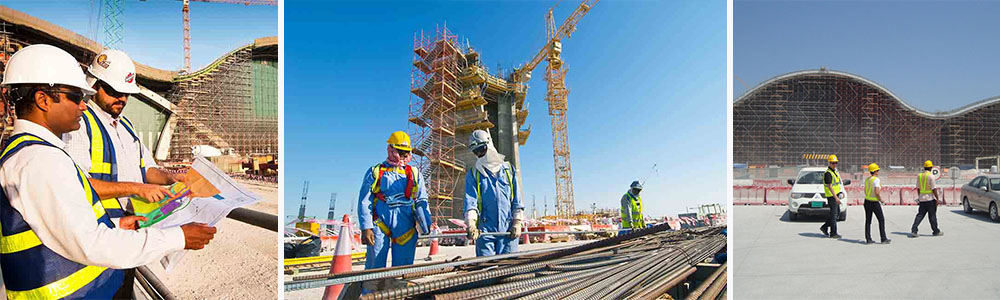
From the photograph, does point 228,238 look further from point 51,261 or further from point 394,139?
point 51,261

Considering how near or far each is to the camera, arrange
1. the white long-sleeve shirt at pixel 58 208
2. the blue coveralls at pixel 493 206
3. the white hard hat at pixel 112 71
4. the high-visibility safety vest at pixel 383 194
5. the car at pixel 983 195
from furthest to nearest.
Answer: the car at pixel 983 195 → the blue coveralls at pixel 493 206 → the high-visibility safety vest at pixel 383 194 → the white hard hat at pixel 112 71 → the white long-sleeve shirt at pixel 58 208

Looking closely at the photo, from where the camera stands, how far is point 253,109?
4918 mm

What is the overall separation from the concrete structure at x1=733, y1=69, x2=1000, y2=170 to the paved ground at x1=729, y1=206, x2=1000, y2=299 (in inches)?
1103

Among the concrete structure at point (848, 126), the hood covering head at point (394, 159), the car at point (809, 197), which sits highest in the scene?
the concrete structure at point (848, 126)

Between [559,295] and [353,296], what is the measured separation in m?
0.75

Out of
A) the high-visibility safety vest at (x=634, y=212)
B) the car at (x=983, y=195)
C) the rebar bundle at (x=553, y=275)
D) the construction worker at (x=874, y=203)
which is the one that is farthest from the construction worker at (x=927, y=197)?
the rebar bundle at (x=553, y=275)

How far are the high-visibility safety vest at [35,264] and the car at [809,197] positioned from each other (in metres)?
7.19

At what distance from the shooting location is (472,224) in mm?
2695

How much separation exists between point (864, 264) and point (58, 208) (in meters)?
4.68

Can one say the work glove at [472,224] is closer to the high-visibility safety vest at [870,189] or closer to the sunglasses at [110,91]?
the sunglasses at [110,91]

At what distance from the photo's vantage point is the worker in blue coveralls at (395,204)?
2.55 metres

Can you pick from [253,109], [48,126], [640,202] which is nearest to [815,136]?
[640,202]

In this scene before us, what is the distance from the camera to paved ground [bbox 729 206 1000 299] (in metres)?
2.84

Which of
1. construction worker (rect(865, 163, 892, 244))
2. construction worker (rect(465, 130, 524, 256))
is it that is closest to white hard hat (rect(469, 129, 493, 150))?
construction worker (rect(465, 130, 524, 256))
